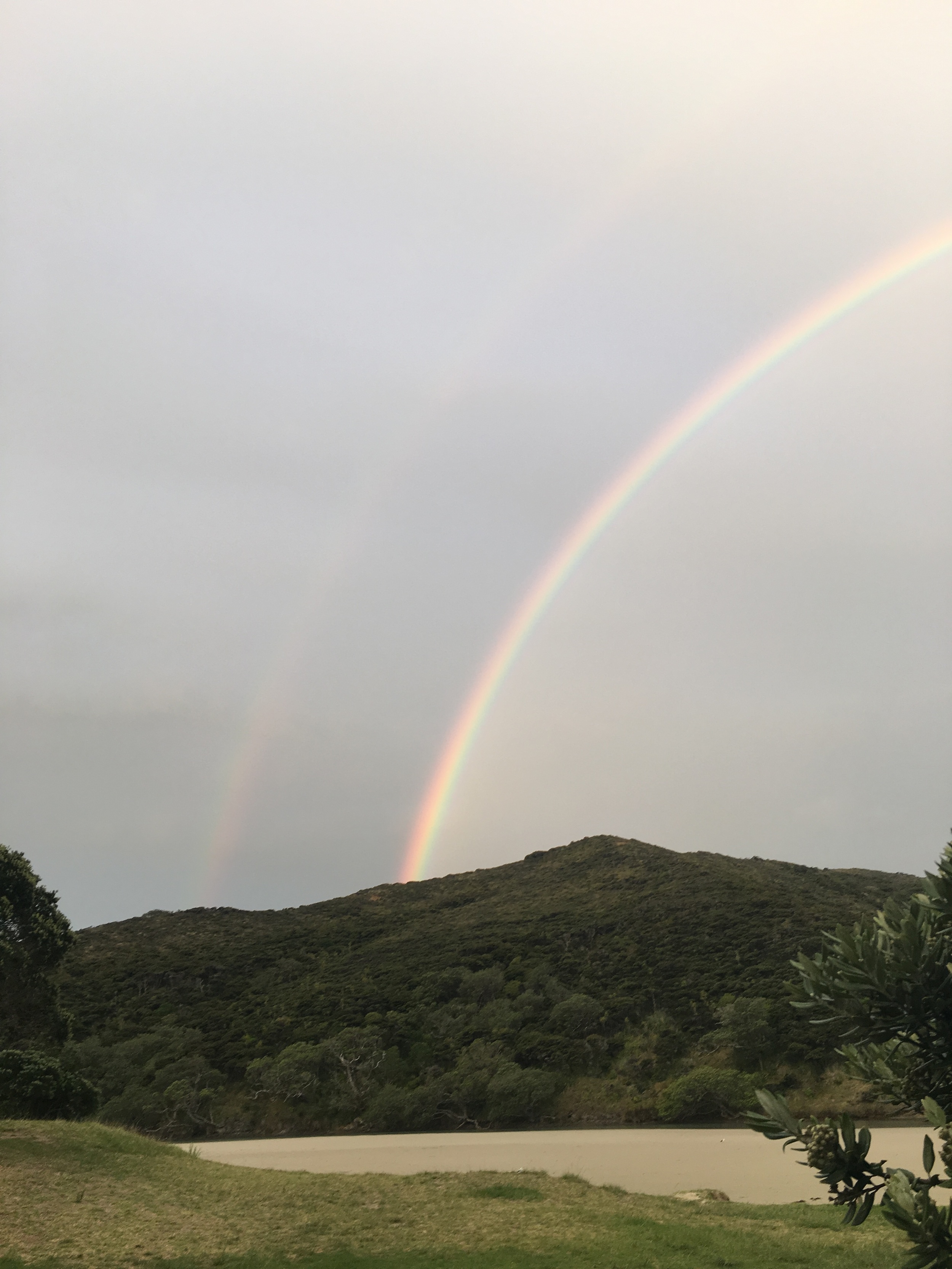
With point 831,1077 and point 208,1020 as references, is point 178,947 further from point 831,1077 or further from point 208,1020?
point 831,1077

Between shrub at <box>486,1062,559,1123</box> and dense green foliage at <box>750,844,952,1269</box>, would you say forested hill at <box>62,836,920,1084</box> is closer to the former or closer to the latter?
shrub at <box>486,1062,559,1123</box>

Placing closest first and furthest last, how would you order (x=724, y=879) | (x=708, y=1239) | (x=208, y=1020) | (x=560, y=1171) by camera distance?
(x=708, y=1239) → (x=560, y=1171) → (x=208, y=1020) → (x=724, y=879)

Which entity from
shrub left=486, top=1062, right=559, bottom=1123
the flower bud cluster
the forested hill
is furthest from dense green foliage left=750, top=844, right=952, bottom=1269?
the forested hill

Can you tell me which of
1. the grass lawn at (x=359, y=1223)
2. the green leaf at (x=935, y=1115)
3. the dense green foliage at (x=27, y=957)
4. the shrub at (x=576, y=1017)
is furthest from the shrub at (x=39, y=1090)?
the shrub at (x=576, y=1017)

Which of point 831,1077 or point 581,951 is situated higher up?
point 581,951

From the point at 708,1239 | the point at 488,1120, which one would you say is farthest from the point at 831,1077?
the point at 708,1239

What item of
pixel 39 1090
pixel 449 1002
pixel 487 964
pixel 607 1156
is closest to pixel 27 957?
pixel 39 1090

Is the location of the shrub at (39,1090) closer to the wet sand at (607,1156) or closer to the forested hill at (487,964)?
the wet sand at (607,1156)
